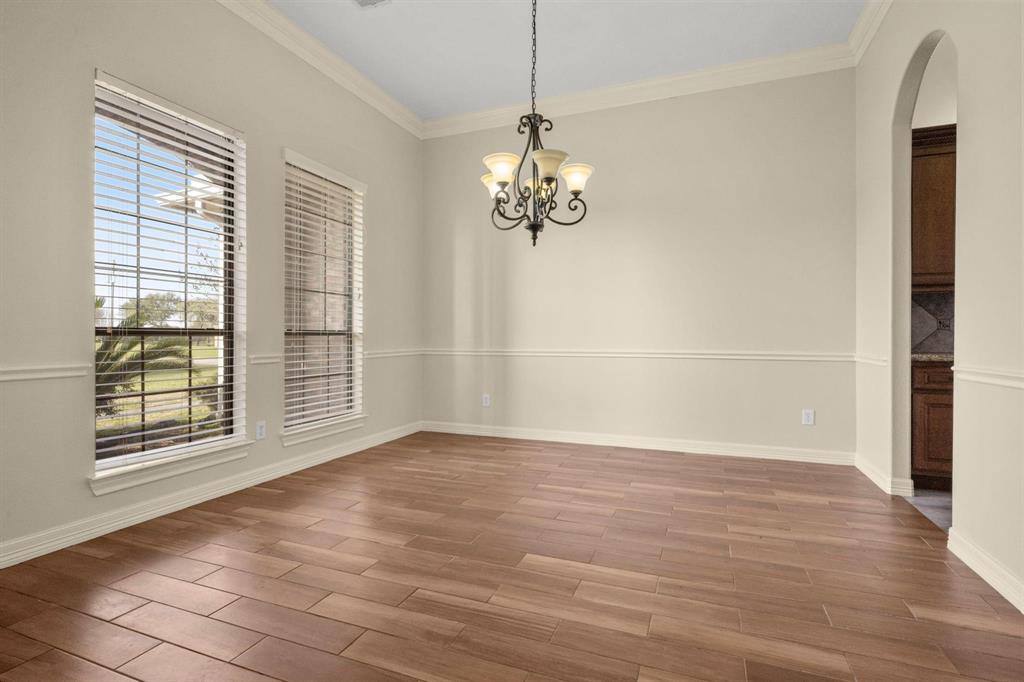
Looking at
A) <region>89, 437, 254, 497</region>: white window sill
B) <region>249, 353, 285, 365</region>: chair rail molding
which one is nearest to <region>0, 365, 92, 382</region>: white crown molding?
<region>89, 437, 254, 497</region>: white window sill

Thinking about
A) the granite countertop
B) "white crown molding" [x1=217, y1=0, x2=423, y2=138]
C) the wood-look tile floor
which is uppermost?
"white crown molding" [x1=217, y1=0, x2=423, y2=138]

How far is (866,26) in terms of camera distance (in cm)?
360

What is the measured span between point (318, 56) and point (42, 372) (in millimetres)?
2851

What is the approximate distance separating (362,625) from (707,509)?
2014 mm

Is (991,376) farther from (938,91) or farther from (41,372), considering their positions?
(41,372)

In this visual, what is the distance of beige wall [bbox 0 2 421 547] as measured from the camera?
2293 mm

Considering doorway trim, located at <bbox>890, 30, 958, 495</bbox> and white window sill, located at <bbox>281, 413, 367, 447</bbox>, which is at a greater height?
doorway trim, located at <bbox>890, 30, 958, 495</bbox>

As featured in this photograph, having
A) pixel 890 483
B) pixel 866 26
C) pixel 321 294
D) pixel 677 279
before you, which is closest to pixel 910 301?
pixel 890 483

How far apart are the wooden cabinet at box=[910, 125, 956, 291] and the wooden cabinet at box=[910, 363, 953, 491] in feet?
2.12

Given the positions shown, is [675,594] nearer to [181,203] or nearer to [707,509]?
[707,509]

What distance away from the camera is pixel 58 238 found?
95.9 inches

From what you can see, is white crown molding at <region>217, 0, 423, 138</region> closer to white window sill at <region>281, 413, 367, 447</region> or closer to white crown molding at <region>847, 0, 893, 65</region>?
white window sill at <region>281, 413, 367, 447</region>

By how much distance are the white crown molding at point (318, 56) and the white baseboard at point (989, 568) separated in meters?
4.81

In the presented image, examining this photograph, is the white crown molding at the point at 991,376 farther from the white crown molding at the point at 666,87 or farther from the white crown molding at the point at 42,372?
the white crown molding at the point at 42,372
